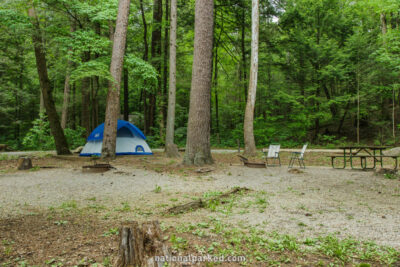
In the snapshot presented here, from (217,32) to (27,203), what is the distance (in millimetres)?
18393

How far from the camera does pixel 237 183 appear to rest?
21.2 ft

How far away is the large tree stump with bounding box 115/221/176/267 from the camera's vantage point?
7.16 ft

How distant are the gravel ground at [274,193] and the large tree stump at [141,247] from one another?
4.40 ft

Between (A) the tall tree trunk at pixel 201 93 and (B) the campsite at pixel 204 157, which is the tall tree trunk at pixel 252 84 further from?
(A) the tall tree trunk at pixel 201 93

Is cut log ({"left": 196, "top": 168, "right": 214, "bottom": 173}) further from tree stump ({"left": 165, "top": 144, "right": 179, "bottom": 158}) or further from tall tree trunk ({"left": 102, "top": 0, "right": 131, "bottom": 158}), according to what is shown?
tall tree trunk ({"left": 102, "top": 0, "right": 131, "bottom": 158})

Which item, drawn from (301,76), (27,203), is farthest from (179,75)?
(27,203)

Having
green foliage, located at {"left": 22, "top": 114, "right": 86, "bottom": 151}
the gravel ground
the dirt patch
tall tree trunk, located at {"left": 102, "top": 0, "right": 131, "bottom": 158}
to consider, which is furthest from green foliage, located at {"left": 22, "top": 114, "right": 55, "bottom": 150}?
the dirt patch

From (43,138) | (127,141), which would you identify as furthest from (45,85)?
(43,138)

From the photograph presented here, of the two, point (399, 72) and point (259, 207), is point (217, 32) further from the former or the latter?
point (259, 207)

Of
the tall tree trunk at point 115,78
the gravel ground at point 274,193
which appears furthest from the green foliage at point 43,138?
the gravel ground at point 274,193

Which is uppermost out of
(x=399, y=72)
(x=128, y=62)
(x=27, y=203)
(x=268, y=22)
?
(x=268, y=22)

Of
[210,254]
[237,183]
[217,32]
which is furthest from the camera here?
[217,32]

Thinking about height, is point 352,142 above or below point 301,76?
below

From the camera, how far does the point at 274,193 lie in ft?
17.8
